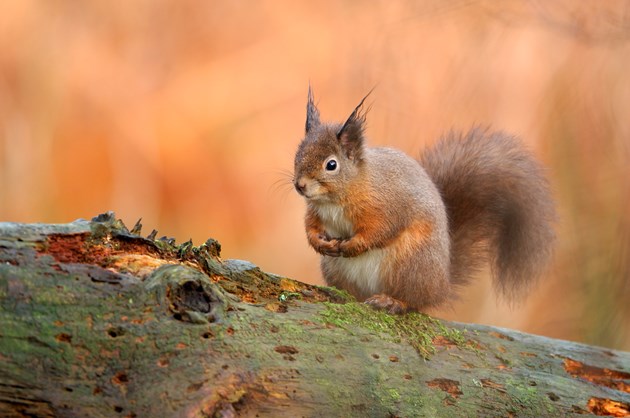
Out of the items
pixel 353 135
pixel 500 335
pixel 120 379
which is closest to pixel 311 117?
pixel 353 135

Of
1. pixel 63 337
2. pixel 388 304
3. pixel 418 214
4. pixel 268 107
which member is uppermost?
pixel 268 107

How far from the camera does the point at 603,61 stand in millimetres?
3449

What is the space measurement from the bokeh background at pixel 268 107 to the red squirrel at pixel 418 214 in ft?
3.05

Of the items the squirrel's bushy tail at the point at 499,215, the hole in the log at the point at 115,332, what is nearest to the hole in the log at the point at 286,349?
the hole in the log at the point at 115,332

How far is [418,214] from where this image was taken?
2283mm

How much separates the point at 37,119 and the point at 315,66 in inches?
56.3

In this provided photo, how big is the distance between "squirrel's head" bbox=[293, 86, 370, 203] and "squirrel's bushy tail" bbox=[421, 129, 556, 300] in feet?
1.36

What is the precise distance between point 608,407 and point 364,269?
726 mm

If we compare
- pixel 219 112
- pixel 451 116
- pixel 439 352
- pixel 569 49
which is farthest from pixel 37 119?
pixel 439 352

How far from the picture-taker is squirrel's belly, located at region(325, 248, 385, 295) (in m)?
2.27

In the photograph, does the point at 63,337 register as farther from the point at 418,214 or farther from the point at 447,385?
the point at 418,214

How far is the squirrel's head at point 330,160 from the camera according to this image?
227 centimetres

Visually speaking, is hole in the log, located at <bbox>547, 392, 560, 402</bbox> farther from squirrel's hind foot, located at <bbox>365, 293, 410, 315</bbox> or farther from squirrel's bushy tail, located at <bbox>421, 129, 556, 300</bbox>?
squirrel's bushy tail, located at <bbox>421, 129, 556, 300</bbox>

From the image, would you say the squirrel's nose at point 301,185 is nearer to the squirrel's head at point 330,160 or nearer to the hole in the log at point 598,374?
the squirrel's head at point 330,160
